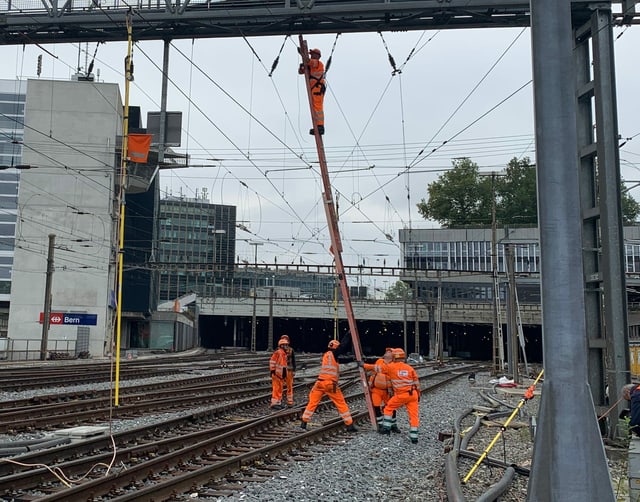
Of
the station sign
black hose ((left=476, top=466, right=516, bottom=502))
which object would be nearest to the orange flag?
black hose ((left=476, top=466, right=516, bottom=502))

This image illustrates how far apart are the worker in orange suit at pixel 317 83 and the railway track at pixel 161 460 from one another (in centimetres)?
561

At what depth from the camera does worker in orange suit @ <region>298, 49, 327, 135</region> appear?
12289mm

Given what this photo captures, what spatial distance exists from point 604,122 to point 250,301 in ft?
194

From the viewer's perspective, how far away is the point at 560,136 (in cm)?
497

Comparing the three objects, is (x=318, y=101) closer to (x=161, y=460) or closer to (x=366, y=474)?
(x=366, y=474)

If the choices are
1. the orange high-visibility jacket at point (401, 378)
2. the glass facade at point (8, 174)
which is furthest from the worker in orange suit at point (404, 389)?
the glass facade at point (8, 174)

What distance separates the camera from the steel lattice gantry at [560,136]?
4.81m

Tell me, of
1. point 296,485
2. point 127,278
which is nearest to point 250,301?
point 127,278

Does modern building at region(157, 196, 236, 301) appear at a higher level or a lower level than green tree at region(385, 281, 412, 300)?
higher

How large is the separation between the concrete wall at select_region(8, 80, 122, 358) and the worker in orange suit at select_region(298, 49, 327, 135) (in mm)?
43337

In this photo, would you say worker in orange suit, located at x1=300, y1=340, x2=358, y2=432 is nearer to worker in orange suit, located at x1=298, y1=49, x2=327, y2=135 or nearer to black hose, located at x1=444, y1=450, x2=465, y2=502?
black hose, located at x1=444, y1=450, x2=465, y2=502

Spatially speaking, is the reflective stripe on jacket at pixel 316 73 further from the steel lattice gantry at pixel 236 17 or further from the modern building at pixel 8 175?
the modern building at pixel 8 175

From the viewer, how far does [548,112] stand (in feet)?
16.4

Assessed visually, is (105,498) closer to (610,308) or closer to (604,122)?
(610,308)
